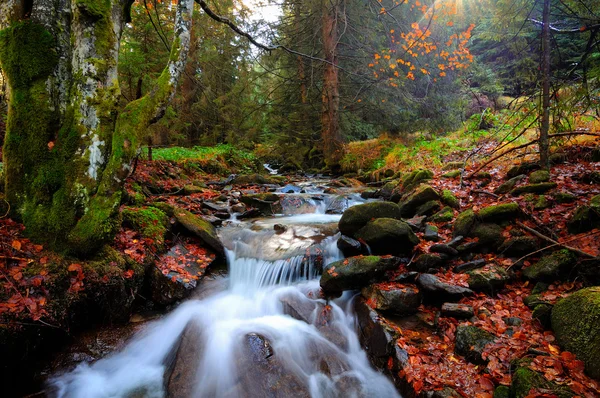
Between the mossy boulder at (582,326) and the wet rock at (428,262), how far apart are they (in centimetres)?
175

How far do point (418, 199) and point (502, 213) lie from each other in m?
2.22

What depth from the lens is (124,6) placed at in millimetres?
4344

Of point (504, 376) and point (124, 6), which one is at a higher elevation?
point (124, 6)

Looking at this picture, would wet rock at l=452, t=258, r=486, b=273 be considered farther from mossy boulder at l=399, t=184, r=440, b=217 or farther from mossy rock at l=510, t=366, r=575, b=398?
mossy boulder at l=399, t=184, r=440, b=217

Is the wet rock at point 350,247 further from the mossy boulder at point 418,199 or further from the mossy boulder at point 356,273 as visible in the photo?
the mossy boulder at point 418,199

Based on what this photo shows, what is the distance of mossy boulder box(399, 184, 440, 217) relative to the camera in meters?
7.16

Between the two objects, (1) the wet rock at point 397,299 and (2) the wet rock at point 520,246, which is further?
(2) the wet rock at point 520,246

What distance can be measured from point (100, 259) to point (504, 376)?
16.4 feet

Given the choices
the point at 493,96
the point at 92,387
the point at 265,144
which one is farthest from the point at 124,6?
the point at 493,96

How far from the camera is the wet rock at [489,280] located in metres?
4.17

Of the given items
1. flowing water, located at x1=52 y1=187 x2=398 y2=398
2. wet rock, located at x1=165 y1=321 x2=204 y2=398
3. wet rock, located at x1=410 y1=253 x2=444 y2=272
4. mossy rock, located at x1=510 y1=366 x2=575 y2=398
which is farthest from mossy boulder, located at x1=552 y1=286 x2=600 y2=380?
wet rock, located at x1=165 y1=321 x2=204 y2=398

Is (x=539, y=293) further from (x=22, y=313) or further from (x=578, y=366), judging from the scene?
(x=22, y=313)

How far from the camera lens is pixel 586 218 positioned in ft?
13.6

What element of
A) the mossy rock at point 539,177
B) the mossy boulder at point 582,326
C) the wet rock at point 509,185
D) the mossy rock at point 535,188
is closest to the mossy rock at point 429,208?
the wet rock at point 509,185
